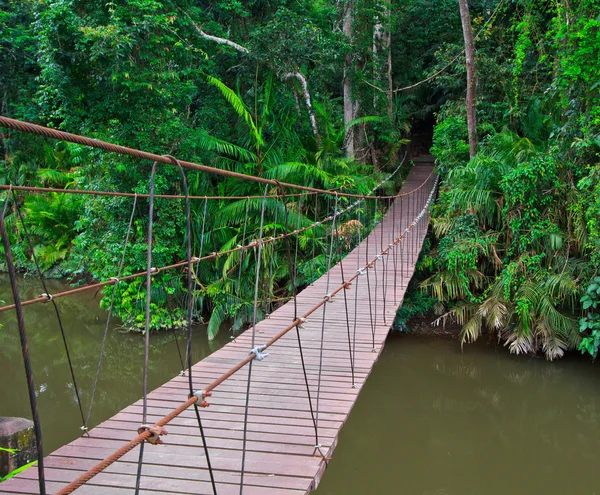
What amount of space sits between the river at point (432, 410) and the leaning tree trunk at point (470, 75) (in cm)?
231

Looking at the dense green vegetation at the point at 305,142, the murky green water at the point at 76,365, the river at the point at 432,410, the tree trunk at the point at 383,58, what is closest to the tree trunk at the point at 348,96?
the dense green vegetation at the point at 305,142

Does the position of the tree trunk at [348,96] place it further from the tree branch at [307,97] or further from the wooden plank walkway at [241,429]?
the wooden plank walkway at [241,429]

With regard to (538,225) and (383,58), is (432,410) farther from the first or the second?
(383,58)

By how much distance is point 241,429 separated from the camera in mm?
1998

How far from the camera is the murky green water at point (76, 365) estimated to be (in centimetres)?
449

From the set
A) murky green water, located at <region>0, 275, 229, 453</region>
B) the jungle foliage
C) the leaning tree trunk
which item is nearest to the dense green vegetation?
the jungle foliage

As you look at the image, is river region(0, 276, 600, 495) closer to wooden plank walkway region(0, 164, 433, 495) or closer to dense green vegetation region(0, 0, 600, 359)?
dense green vegetation region(0, 0, 600, 359)

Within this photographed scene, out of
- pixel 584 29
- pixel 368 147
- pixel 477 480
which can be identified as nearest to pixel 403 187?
pixel 368 147

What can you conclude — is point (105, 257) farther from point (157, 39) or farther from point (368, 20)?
point (368, 20)

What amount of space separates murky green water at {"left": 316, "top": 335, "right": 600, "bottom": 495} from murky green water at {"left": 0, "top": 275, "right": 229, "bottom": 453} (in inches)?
77.9

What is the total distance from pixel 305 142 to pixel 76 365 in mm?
3692

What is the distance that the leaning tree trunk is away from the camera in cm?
570

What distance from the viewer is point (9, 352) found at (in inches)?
233

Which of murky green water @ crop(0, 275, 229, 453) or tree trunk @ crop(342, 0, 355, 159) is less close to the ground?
tree trunk @ crop(342, 0, 355, 159)
